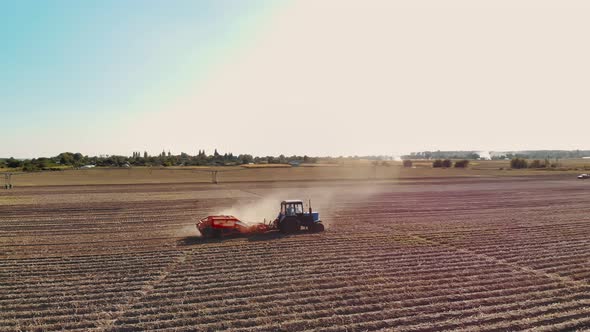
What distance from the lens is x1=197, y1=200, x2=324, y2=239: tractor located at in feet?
60.9

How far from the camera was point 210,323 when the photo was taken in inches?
347

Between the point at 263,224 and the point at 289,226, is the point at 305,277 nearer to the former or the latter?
the point at 289,226

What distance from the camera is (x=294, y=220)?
1917 cm

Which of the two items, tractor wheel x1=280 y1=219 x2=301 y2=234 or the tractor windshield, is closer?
tractor wheel x1=280 y1=219 x2=301 y2=234

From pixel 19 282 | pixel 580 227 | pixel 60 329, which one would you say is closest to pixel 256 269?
pixel 60 329

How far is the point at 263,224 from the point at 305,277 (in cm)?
760

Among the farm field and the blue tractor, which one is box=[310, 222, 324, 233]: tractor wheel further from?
the farm field

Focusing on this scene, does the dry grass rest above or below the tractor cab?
below

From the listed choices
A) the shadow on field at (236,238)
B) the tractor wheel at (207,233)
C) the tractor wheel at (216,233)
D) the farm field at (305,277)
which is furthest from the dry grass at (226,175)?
the tractor wheel at (216,233)

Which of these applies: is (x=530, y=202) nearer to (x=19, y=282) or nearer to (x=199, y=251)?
(x=199, y=251)

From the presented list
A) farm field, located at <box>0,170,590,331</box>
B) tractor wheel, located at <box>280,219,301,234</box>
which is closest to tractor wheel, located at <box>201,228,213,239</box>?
farm field, located at <box>0,170,590,331</box>

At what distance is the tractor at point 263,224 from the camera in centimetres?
1856

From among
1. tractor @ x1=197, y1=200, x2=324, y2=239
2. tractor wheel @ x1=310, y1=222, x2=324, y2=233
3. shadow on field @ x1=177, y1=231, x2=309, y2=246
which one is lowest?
shadow on field @ x1=177, y1=231, x2=309, y2=246

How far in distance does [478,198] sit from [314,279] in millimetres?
29094
